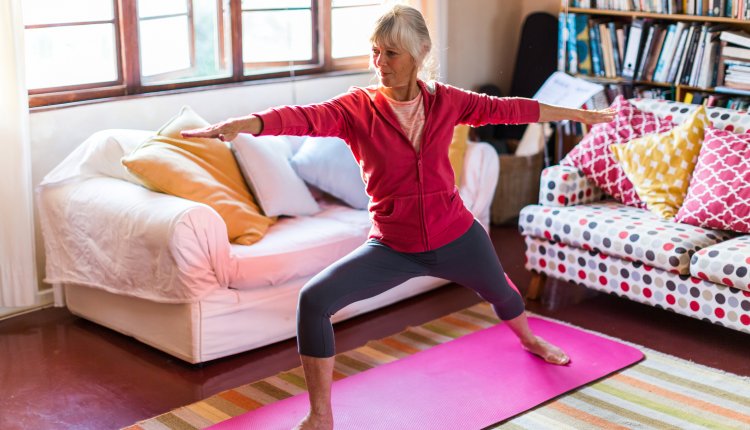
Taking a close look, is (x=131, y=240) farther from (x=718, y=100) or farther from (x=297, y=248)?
(x=718, y=100)

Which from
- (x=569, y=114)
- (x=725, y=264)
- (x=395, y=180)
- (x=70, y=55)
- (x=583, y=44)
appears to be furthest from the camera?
(x=583, y=44)

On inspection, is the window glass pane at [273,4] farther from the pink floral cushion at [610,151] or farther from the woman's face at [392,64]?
the woman's face at [392,64]

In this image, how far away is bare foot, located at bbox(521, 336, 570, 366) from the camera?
3551 mm

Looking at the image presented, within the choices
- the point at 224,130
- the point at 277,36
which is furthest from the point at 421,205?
the point at 277,36

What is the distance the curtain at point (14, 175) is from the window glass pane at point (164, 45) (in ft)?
2.33

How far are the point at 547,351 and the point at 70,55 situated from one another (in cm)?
235

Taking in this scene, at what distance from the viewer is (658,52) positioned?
5074 millimetres

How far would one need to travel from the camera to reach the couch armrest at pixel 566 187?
4250 mm

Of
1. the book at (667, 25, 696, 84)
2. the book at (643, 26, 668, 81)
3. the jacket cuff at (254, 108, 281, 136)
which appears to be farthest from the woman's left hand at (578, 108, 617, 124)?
the book at (643, 26, 668, 81)

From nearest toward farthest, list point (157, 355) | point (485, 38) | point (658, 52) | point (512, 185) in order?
point (157, 355) → point (658, 52) → point (512, 185) → point (485, 38)

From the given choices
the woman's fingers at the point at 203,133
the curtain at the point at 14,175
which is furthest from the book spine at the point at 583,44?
the woman's fingers at the point at 203,133

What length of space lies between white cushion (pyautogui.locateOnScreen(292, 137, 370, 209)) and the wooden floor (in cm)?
53

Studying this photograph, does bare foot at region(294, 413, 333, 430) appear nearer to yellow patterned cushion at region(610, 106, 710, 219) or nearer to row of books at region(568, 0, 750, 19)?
yellow patterned cushion at region(610, 106, 710, 219)

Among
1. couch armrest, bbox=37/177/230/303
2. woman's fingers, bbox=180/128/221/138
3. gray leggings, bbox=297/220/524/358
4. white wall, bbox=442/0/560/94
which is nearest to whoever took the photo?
woman's fingers, bbox=180/128/221/138
